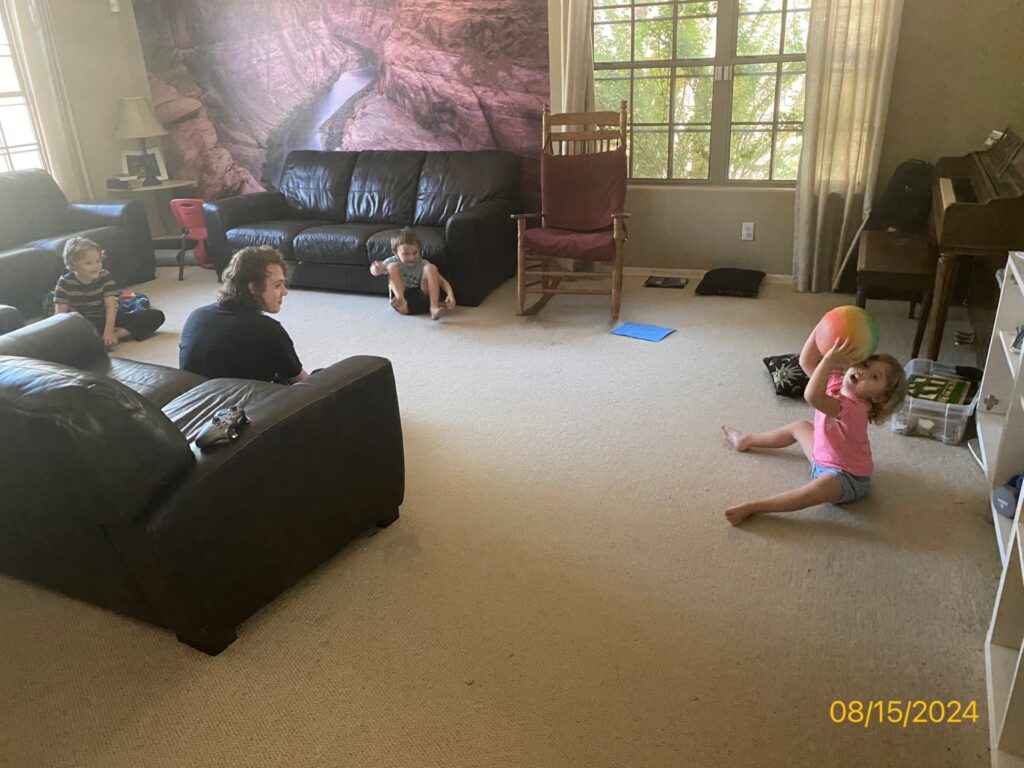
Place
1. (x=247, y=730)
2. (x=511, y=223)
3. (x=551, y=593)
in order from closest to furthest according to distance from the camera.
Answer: (x=247, y=730) → (x=551, y=593) → (x=511, y=223)

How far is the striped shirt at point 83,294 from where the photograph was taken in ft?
12.6

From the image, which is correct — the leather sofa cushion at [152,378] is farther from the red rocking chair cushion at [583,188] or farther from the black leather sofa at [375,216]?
the red rocking chair cushion at [583,188]

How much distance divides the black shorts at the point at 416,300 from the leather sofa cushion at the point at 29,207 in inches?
106

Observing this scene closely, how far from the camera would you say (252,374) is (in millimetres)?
2461

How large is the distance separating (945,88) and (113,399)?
4.23 meters

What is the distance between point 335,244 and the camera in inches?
181

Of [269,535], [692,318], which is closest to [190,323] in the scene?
[269,535]

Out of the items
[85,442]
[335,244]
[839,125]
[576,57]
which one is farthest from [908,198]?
[85,442]

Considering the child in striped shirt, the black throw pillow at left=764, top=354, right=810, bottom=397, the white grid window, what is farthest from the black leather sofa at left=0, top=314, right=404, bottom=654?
the white grid window

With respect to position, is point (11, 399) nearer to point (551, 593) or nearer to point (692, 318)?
point (551, 593)

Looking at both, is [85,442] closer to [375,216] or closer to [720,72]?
[375,216]

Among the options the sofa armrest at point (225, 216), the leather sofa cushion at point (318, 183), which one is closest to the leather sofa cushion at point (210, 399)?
the sofa armrest at point (225, 216)

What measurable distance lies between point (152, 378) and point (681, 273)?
3.34 meters

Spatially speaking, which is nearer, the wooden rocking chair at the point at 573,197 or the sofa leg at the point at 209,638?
the sofa leg at the point at 209,638
